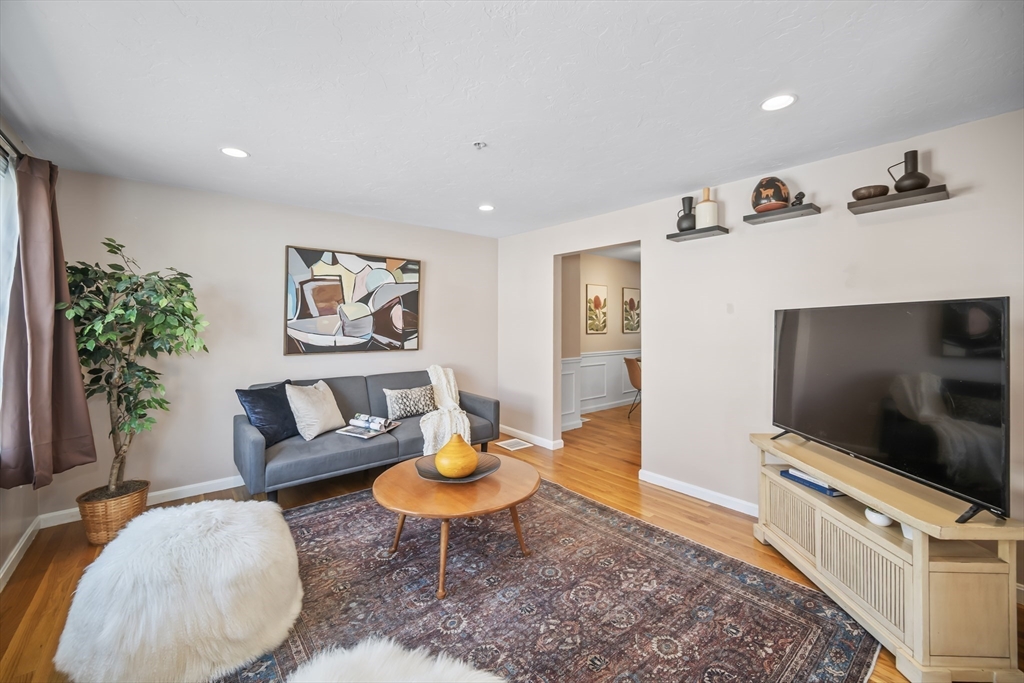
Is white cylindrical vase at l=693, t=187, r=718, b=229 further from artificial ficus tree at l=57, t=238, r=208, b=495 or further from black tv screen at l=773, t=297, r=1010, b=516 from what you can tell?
artificial ficus tree at l=57, t=238, r=208, b=495

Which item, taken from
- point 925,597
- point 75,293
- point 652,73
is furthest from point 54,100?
point 925,597

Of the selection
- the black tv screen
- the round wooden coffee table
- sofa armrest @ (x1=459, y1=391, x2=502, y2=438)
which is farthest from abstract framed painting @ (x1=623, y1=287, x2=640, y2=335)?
the round wooden coffee table

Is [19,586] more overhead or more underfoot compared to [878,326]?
more underfoot

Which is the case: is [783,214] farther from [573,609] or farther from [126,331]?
[126,331]

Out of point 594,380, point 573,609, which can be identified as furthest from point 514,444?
point 573,609

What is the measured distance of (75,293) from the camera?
2.52 metres

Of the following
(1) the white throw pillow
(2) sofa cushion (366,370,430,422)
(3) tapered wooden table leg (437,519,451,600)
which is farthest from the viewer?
(2) sofa cushion (366,370,430,422)

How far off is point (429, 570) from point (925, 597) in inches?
83.7

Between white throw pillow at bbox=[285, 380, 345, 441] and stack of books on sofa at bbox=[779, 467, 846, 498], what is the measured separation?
3183mm

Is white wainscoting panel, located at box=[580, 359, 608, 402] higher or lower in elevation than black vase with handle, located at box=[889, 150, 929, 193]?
lower

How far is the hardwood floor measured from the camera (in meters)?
Answer: 1.68

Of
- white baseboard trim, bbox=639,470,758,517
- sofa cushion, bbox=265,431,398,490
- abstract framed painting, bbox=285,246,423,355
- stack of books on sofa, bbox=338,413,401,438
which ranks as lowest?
white baseboard trim, bbox=639,470,758,517

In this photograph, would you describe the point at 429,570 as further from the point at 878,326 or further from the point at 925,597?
the point at 878,326

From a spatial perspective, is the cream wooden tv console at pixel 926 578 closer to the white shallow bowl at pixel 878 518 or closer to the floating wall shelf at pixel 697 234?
the white shallow bowl at pixel 878 518
